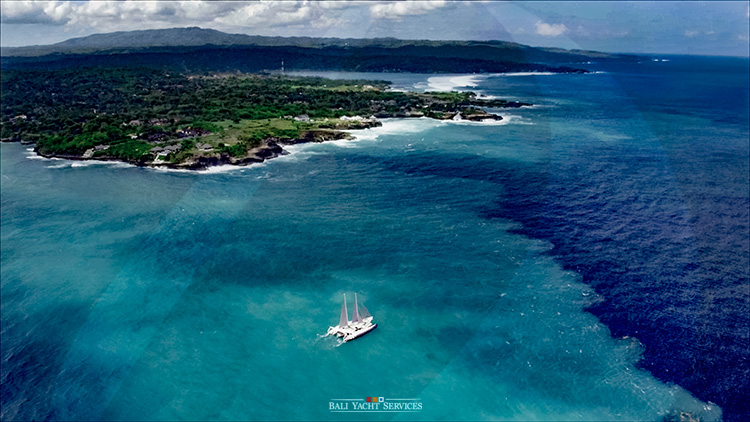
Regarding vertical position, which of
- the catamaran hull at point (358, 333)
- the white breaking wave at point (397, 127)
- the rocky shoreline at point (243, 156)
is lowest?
the catamaran hull at point (358, 333)

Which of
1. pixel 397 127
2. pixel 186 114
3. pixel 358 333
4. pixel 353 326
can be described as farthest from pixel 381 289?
pixel 186 114

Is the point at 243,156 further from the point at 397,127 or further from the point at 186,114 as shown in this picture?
the point at 397,127

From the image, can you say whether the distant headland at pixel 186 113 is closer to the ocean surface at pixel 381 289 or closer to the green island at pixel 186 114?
the green island at pixel 186 114

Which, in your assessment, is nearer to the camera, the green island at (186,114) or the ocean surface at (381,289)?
the ocean surface at (381,289)

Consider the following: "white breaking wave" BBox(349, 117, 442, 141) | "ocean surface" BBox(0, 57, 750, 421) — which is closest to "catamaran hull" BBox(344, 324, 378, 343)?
"ocean surface" BBox(0, 57, 750, 421)

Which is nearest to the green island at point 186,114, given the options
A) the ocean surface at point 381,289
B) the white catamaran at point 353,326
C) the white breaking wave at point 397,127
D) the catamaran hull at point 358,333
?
the white breaking wave at point 397,127

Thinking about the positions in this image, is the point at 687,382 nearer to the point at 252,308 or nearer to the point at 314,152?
the point at 252,308

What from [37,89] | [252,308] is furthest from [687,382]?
[37,89]
